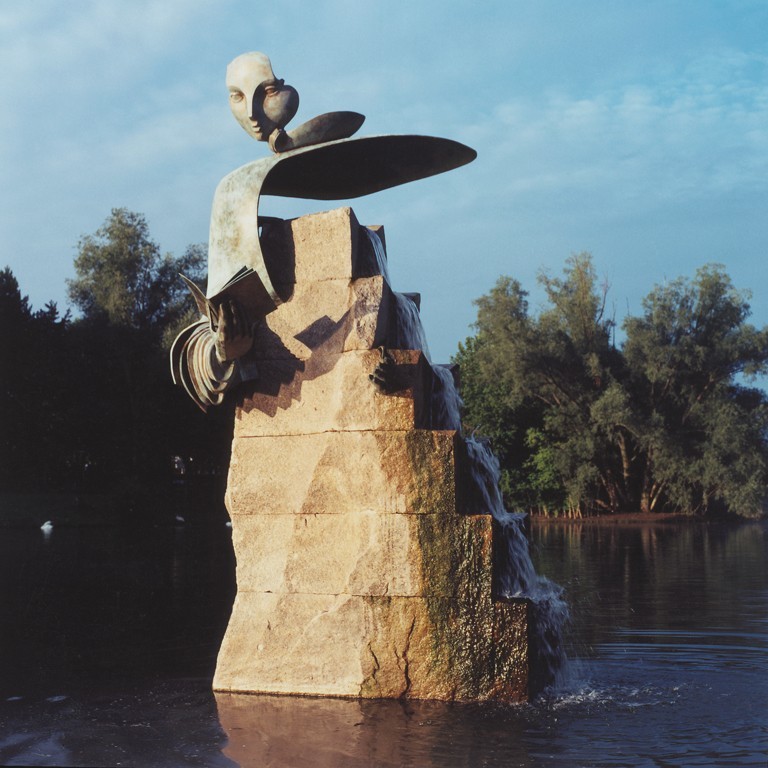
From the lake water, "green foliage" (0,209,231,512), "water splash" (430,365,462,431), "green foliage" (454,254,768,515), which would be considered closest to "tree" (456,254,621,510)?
"green foliage" (454,254,768,515)

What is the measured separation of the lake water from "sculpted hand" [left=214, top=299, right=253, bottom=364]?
2.39 metres

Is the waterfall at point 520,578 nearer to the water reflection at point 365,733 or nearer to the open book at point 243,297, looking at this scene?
the water reflection at point 365,733

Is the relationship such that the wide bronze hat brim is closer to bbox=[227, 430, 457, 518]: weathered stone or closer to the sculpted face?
the sculpted face

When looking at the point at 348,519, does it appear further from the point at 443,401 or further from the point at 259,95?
the point at 259,95

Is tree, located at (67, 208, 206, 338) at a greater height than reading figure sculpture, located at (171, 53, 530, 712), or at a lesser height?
greater

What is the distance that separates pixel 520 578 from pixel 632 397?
35.9 m

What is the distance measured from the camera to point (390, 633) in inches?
277

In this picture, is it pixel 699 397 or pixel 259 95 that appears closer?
pixel 259 95

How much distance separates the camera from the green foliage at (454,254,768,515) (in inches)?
1560

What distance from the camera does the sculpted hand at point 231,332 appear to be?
7.30 meters

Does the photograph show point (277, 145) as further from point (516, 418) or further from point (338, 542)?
point (516, 418)

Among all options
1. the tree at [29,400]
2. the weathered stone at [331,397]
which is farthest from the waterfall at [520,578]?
the tree at [29,400]

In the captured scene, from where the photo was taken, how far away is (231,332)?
736cm

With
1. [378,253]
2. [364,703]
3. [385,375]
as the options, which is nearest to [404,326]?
[378,253]
